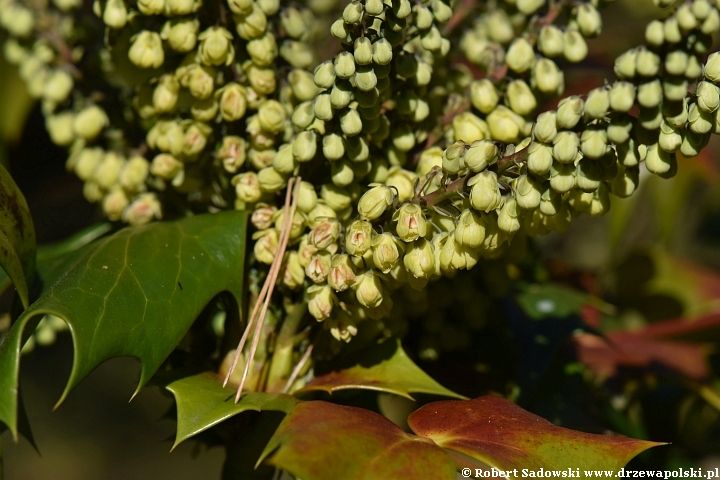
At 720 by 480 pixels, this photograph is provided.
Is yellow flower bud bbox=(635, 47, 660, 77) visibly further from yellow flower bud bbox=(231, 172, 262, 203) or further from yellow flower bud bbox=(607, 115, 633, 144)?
yellow flower bud bbox=(231, 172, 262, 203)

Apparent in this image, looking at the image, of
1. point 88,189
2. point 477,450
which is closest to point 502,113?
point 477,450

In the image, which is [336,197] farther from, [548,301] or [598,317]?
[598,317]

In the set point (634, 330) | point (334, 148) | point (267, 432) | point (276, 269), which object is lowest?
point (634, 330)

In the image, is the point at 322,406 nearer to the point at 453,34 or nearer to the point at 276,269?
the point at 276,269

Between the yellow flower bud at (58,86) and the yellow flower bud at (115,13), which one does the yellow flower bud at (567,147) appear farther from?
the yellow flower bud at (58,86)

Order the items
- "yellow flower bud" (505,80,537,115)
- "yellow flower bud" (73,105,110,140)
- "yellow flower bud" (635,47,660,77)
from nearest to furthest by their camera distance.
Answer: "yellow flower bud" (635,47,660,77) → "yellow flower bud" (505,80,537,115) → "yellow flower bud" (73,105,110,140)

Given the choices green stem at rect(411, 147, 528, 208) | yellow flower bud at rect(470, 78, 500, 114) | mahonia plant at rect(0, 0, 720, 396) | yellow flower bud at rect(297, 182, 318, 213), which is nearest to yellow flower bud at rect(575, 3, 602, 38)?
mahonia plant at rect(0, 0, 720, 396)
